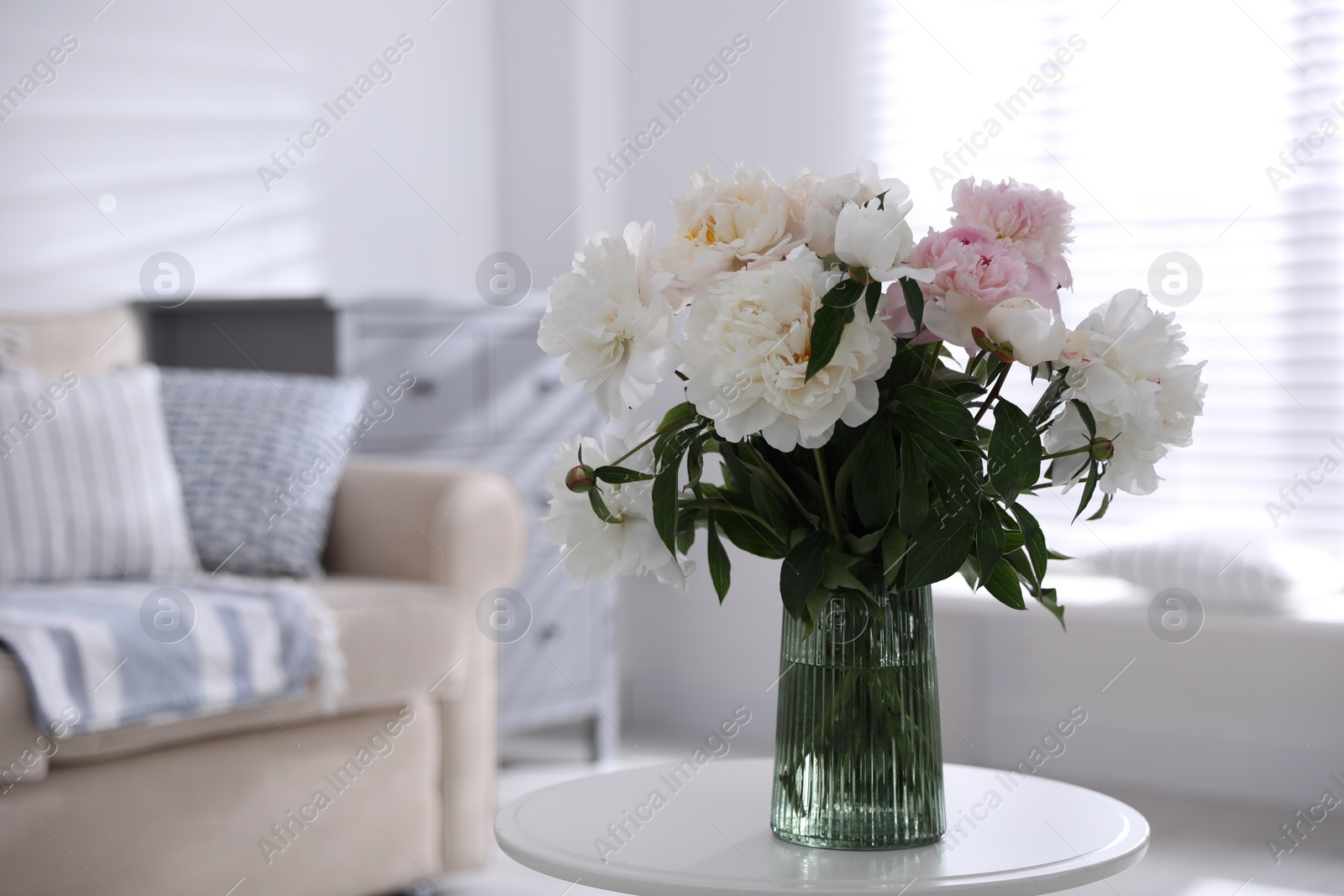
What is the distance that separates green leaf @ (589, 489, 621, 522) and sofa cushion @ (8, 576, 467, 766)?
1101 millimetres

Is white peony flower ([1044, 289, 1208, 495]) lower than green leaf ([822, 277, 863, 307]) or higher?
lower

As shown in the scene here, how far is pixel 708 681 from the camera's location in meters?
3.36

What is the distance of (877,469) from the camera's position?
892mm

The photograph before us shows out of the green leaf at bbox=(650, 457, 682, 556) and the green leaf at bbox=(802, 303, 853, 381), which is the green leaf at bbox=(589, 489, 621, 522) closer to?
the green leaf at bbox=(650, 457, 682, 556)

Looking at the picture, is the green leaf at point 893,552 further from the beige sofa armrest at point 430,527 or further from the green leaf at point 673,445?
the beige sofa armrest at point 430,527

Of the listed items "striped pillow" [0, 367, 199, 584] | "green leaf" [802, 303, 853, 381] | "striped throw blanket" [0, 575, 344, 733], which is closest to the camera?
"green leaf" [802, 303, 853, 381]

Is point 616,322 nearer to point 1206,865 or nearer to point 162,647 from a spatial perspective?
point 162,647

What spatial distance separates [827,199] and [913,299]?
0.10m

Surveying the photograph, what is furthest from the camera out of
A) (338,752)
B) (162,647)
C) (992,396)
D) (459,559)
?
(459,559)

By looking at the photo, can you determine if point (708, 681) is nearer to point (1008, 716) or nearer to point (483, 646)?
point (1008, 716)

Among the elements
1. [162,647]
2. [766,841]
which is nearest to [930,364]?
[766,841]

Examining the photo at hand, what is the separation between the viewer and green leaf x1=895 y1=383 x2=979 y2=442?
867mm

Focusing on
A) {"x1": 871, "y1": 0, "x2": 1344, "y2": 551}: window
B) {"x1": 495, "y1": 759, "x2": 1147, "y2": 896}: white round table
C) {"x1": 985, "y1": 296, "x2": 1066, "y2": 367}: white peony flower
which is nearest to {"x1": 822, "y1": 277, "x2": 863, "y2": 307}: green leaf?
{"x1": 985, "y1": 296, "x2": 1066, "y2": 367}: white peony flower

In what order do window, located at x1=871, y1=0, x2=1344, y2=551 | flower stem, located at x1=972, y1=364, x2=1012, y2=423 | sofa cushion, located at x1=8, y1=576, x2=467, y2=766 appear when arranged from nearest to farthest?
flower stem, located at x1=972, y1=364, x2=1012, y2=423 < sofa cushion, located at x1=8, y1=576, x2=467, y2=766 < window, located at x1=871, y1=0, x2=1344, y2=551
